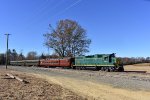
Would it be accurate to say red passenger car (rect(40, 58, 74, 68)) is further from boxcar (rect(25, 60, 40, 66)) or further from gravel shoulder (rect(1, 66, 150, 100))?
gravel shoulder (rect(1, 66, 150, 100))

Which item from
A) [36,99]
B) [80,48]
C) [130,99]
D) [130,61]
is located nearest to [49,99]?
[36,99]

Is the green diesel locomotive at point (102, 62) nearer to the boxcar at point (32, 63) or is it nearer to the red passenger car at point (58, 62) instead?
the red passenger car at point (58, 62)

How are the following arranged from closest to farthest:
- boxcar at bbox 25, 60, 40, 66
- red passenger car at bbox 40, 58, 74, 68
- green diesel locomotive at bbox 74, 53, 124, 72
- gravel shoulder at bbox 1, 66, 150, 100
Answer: gravel shoulder at bbox 1, 66, 150, 100 → green diesel locomotive at bbox 74, 53, 124, 72 → red passenger car at bbox 40, 58, 74, 68 → boxcar at bbox 25, 60, 40, 66

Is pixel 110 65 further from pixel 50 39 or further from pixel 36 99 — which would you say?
pixel 50 39

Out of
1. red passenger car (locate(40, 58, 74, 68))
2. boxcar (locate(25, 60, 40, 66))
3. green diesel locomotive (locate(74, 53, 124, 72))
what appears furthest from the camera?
boxcar (locate(25, 60, 40, 66))

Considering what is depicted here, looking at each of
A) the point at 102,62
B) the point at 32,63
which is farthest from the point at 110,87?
the point at 32,63

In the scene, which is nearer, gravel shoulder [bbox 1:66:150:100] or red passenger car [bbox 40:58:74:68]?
gravel shoulder [bbox 1:66:150:100]

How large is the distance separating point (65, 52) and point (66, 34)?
5.35 metres

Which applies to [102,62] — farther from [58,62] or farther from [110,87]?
[110,87]

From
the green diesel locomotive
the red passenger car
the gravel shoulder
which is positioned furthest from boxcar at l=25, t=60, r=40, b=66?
the gravel shoulder

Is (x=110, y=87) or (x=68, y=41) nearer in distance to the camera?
(x=110, y=87)

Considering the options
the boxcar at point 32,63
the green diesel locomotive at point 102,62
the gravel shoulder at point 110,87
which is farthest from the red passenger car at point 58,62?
the gravel shoulder at point 110,87

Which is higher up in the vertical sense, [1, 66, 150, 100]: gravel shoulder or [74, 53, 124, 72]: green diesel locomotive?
[74, 53, 124, 72]: green diesel locomotive

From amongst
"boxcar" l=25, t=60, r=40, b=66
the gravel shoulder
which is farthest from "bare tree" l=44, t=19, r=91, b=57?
the gravel shoulder
